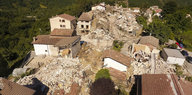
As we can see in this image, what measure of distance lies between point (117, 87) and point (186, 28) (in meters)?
44.8

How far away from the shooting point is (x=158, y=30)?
37.8m

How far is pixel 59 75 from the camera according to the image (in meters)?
23.4

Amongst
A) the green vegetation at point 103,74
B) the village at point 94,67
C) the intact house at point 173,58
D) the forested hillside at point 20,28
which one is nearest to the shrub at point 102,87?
the green vegetation at point 103,74

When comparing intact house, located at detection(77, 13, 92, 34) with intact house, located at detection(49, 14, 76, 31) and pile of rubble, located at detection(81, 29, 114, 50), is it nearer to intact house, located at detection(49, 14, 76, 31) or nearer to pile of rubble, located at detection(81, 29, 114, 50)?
intact house, located at detection(49, 14, 76, 31)

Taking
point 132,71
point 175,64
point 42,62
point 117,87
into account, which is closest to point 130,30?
point 175,64

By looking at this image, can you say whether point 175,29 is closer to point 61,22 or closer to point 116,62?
point 116,62

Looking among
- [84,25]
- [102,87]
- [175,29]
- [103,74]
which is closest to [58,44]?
[103,74]

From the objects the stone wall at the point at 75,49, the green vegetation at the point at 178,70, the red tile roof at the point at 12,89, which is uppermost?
the stone wall at the point at 75,49

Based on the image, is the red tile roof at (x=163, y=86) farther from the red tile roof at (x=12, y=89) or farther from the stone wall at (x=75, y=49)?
the stone wall at (x=75, y=49)

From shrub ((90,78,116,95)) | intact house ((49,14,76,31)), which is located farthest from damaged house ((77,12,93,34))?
shrub ((90,78,116,95))

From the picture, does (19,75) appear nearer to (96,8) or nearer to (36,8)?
(96,8)

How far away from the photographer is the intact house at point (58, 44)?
28375 millimetres

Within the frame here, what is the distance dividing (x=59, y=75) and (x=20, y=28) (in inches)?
2945

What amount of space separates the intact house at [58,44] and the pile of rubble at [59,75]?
3291mm
